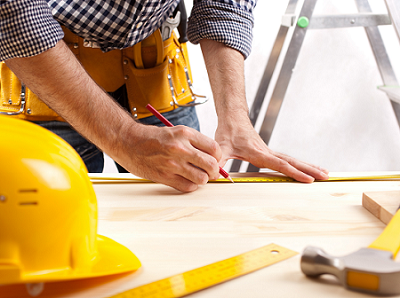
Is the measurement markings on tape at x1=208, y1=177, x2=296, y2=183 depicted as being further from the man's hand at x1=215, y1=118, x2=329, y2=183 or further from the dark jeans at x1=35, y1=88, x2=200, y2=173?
the dark jeans at x1=35, y1=88, x2=200, y2=173

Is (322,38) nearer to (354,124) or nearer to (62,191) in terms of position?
(354,124)

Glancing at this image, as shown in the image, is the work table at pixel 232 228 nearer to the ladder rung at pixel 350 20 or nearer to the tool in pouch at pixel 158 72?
the tool in pouch at pixel 158 72

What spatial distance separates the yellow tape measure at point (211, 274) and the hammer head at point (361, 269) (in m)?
0.06

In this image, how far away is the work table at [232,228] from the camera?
39cm

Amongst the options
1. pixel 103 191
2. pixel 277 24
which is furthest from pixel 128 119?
pixel 277 24

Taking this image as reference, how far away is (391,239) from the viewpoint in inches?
17.4

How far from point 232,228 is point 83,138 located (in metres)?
0.80

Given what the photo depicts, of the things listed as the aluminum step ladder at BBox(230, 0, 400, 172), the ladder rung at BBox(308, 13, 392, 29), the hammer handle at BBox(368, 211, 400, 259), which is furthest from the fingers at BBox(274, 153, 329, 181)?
the ladder rung at BBox(308, 13, 392, 29)

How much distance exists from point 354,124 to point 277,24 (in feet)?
3.06

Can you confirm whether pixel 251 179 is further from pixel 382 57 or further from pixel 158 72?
pixel 382 57

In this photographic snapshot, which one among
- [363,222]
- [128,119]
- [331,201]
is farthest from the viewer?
[128,119]

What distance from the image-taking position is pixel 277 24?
8.33ft

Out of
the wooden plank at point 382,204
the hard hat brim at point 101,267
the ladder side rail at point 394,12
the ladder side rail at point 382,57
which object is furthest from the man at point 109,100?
the ladder side rail at point 382,57

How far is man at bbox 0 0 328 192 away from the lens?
756 millimetres
